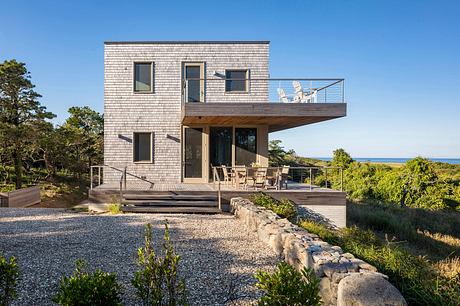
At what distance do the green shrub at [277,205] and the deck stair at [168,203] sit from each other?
125 centimetres

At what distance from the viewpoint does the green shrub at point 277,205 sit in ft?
26.3

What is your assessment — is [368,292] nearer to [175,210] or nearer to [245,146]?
[175,210]

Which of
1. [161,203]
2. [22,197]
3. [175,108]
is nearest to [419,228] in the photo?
[161,203]

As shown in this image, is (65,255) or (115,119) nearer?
(65,255)

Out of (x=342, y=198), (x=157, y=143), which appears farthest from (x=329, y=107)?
(x=157, y=143)

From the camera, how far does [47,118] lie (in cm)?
1778

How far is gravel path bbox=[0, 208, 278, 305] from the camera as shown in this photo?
379 centimetres

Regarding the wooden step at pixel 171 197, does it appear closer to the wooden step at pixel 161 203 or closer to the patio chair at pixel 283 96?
the wooden step at pixel 161 203

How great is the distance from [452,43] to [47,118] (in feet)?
84.7

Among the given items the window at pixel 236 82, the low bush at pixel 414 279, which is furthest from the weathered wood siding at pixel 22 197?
the low bush at pixel 414 279

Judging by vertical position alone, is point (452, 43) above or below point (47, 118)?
above

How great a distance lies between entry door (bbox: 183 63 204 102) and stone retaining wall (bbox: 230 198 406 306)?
311 inches

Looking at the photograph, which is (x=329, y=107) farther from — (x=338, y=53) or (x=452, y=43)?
(x=452, y=43)

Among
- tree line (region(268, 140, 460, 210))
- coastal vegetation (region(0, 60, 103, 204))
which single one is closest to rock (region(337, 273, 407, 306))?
tree line (region(268, 140, 460, 210))
